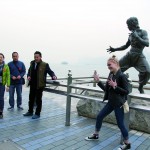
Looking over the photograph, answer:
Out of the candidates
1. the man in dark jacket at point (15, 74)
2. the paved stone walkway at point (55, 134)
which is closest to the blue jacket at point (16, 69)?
the man in dark jacket at point (15, 74)

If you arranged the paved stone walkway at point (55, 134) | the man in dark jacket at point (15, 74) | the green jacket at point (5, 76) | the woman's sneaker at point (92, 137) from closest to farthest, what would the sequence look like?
the paved stone walkway at point (55, 134), the woman's sneaker at point (92, 137), the green jacket at point (5, 76), the man in dark jacket at point (15, 74)

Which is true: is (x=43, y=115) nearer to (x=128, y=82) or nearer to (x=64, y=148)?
(x=64, y=148)

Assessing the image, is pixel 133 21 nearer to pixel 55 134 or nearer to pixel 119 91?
pixel 119 91

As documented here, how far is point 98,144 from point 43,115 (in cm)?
278

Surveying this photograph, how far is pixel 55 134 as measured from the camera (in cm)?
566

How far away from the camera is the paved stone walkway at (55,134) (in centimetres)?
493

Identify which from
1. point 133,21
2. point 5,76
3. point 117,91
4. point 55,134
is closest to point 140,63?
point 133,21

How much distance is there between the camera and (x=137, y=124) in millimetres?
6152

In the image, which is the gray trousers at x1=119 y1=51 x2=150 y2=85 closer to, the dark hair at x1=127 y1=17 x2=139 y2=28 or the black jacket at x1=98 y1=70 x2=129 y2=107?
the dark hair at x1=127 y1=17 x2=139 y2=28

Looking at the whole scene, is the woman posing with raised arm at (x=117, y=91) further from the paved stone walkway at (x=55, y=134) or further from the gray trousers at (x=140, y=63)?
the gray trousers at (x=140, y=63)

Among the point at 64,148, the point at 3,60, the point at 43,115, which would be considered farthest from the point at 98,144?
the point at 3,60

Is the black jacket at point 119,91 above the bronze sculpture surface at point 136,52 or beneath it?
beneath

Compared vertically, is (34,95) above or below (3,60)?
below

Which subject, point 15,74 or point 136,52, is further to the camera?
point 15,74
